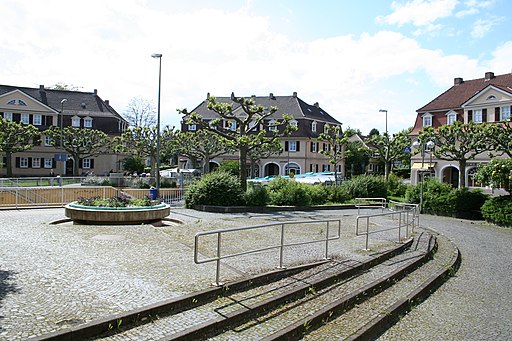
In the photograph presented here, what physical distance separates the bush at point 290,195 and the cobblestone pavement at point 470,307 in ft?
37.6

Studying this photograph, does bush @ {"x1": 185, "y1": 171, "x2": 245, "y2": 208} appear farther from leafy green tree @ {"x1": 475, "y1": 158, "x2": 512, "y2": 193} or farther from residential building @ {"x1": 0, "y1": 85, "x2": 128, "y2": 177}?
residential building @ {"x1": 0, "y1": 85, "x2": 128, "y2": 177}

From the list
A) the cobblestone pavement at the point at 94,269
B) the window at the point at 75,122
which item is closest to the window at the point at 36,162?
the window at the point at 75,122

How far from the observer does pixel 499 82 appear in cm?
4378

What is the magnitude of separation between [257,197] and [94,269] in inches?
590

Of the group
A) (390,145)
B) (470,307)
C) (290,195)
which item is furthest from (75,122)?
(470,307)

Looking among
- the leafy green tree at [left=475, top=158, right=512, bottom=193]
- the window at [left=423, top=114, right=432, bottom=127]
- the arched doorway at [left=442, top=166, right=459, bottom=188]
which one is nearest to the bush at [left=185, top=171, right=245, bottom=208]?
the leafy green tree at [left=475, top=158, right=512, bottom=193]

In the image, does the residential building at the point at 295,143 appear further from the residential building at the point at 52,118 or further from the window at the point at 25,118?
the window at the point at 25,118

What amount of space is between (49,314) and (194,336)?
1.93 metres

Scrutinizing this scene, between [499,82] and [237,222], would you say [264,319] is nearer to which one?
[237,222]

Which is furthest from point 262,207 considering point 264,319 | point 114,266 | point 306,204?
point 264,319

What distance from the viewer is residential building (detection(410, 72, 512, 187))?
127 ft

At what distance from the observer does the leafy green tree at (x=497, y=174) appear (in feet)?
67.4

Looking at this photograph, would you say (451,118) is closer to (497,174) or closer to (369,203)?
(369,203)

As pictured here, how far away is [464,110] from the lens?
41312 mm
